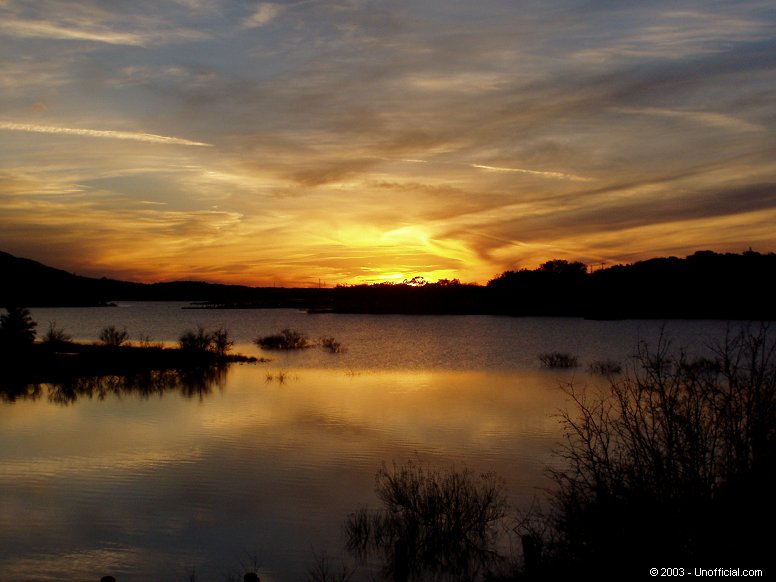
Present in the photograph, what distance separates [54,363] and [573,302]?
344 feet

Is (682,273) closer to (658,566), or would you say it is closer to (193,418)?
(193,418)

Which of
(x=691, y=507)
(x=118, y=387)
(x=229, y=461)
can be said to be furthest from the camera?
(x=118, y=387)

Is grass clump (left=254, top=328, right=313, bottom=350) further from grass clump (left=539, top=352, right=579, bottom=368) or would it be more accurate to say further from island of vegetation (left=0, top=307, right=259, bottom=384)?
grass clump (left=539, top=352, right=579, bottom=368)

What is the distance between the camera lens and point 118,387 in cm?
3316

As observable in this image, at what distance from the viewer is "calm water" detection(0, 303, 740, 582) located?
39.4ft

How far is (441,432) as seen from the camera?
73.5 feet

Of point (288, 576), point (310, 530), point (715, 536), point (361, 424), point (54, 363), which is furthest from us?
point (54, 363)

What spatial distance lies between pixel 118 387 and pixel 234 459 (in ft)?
55.2

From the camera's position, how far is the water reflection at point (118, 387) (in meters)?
30.5

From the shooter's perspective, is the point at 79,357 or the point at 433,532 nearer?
the point at 433,532

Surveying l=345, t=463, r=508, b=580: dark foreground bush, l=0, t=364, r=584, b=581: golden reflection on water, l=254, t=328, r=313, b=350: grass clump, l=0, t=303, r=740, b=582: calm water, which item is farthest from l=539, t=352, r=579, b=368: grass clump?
l=345, t=463, r=508, b=580: dark foreground bush

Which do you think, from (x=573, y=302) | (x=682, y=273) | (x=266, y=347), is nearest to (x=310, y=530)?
(x=266, y=347)

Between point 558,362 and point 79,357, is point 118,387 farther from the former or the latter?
point 558,362

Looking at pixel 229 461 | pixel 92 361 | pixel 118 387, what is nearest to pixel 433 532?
pixel 229 461
